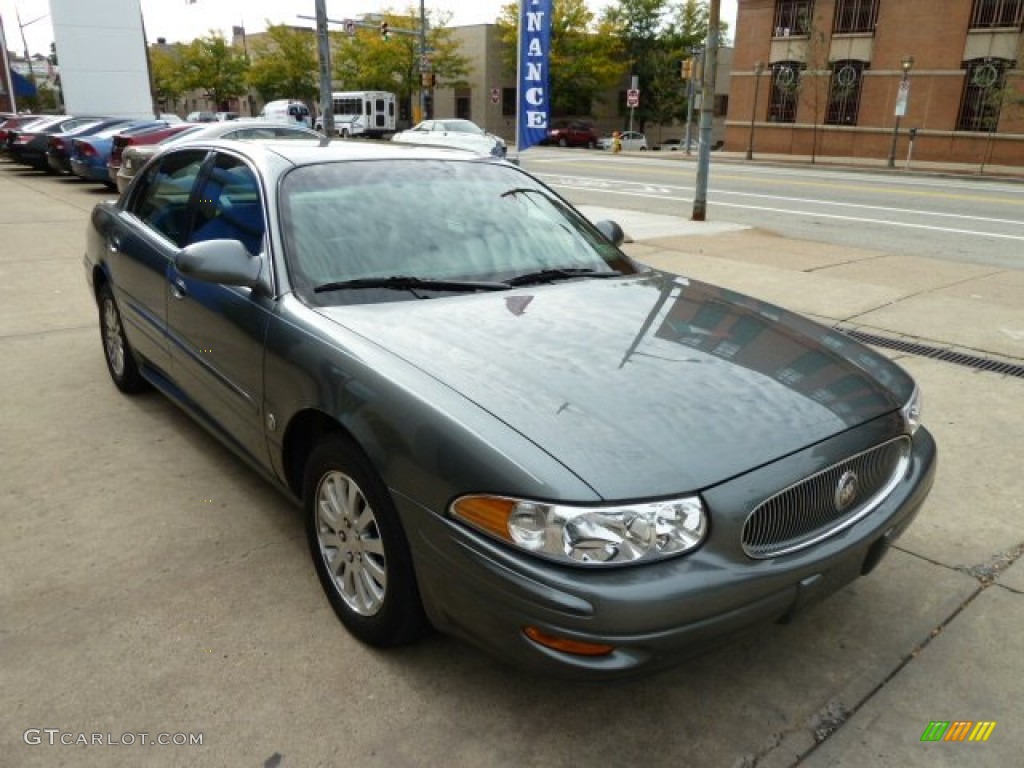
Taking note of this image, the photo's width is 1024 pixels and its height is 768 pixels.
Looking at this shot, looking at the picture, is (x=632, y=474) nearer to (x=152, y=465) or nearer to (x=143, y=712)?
(x=143, y=712)

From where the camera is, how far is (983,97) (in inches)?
1236

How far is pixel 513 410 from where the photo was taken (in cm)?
222

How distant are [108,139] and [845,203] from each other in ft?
48.6

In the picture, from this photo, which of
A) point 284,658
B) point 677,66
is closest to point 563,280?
point 284,658

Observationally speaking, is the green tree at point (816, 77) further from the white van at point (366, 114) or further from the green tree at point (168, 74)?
the green tree at point (168, 74)

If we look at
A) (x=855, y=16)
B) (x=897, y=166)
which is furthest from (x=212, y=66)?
(x=897, y=166)

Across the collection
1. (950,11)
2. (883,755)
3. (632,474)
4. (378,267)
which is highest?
(950,11)

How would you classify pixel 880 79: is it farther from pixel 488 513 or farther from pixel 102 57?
pixel 488 513

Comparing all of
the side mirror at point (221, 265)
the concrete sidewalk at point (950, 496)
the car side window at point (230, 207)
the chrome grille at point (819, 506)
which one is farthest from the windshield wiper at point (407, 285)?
the concrete sidewalk at point (950, 496)

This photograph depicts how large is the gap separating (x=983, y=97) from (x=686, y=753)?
118 feet

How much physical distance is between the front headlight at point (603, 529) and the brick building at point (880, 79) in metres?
31.2

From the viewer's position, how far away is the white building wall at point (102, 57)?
2484cm

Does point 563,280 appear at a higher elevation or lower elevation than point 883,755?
higher

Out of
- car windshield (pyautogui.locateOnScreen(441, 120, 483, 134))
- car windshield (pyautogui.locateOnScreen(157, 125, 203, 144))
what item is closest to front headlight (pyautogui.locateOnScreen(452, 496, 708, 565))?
car windshield (pyautogui.locateOnScreen(157, 125, 203, 144))
